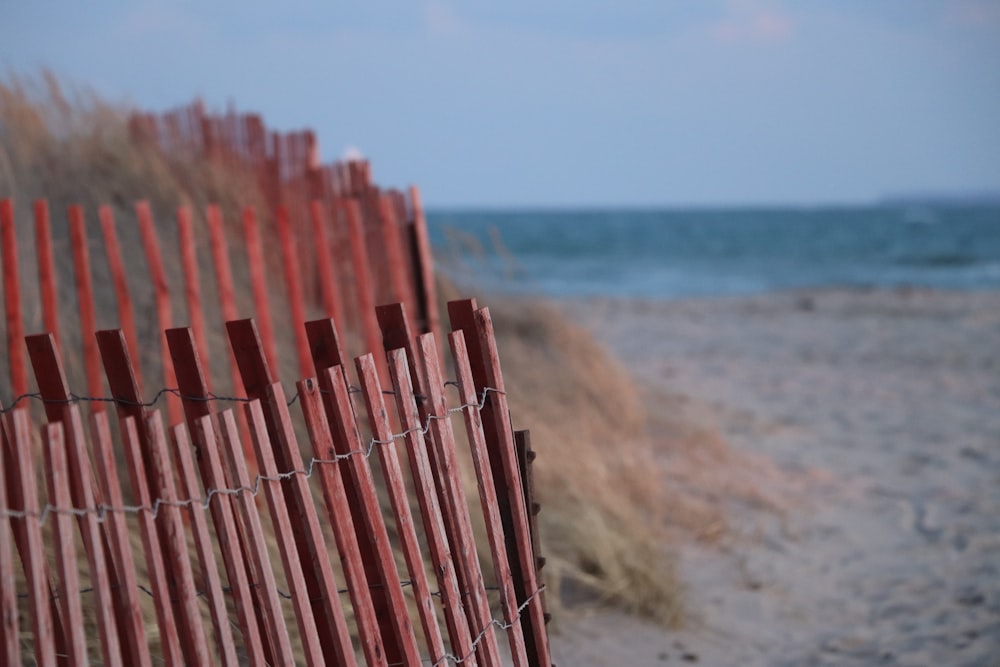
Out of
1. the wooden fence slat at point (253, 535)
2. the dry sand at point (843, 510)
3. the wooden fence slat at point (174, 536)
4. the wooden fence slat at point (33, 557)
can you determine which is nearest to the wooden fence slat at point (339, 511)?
the wooden fence slat at point (253, 535)

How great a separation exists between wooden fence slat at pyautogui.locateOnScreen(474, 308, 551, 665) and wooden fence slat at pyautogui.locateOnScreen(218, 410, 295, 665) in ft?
1.91

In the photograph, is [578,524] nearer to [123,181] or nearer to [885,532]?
[885,532]

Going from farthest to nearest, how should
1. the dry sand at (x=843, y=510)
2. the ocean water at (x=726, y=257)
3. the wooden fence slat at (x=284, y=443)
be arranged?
the ocean water at (x=726, y=257) → the dry sand at (x=843, y=510) → the wooden fence slat at (x=284, y=443)

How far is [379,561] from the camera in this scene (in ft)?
6.39

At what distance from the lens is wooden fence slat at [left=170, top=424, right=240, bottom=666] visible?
67.5 inches

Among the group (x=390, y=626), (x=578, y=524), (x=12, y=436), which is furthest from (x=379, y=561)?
(x=578, y=524)

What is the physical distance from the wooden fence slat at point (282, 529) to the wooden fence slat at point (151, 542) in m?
0.20

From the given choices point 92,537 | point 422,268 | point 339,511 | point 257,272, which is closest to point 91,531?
point 92,537

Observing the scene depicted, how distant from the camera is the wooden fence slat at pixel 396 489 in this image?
1886 mm

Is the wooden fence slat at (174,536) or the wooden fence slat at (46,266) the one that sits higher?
the wooden fence slat at (46,266)

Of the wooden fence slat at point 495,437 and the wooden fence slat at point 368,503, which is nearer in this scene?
the wooden fence slat at point 368,503

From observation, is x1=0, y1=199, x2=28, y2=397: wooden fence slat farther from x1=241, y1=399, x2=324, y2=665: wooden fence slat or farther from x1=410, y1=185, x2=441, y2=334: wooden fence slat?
x1=241, y1=399, x2=324, y2=665: wooden fence slat

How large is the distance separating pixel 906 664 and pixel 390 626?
216 cm

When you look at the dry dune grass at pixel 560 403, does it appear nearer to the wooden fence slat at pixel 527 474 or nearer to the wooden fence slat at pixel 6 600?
the wooden fence slat at pixel 527 474
